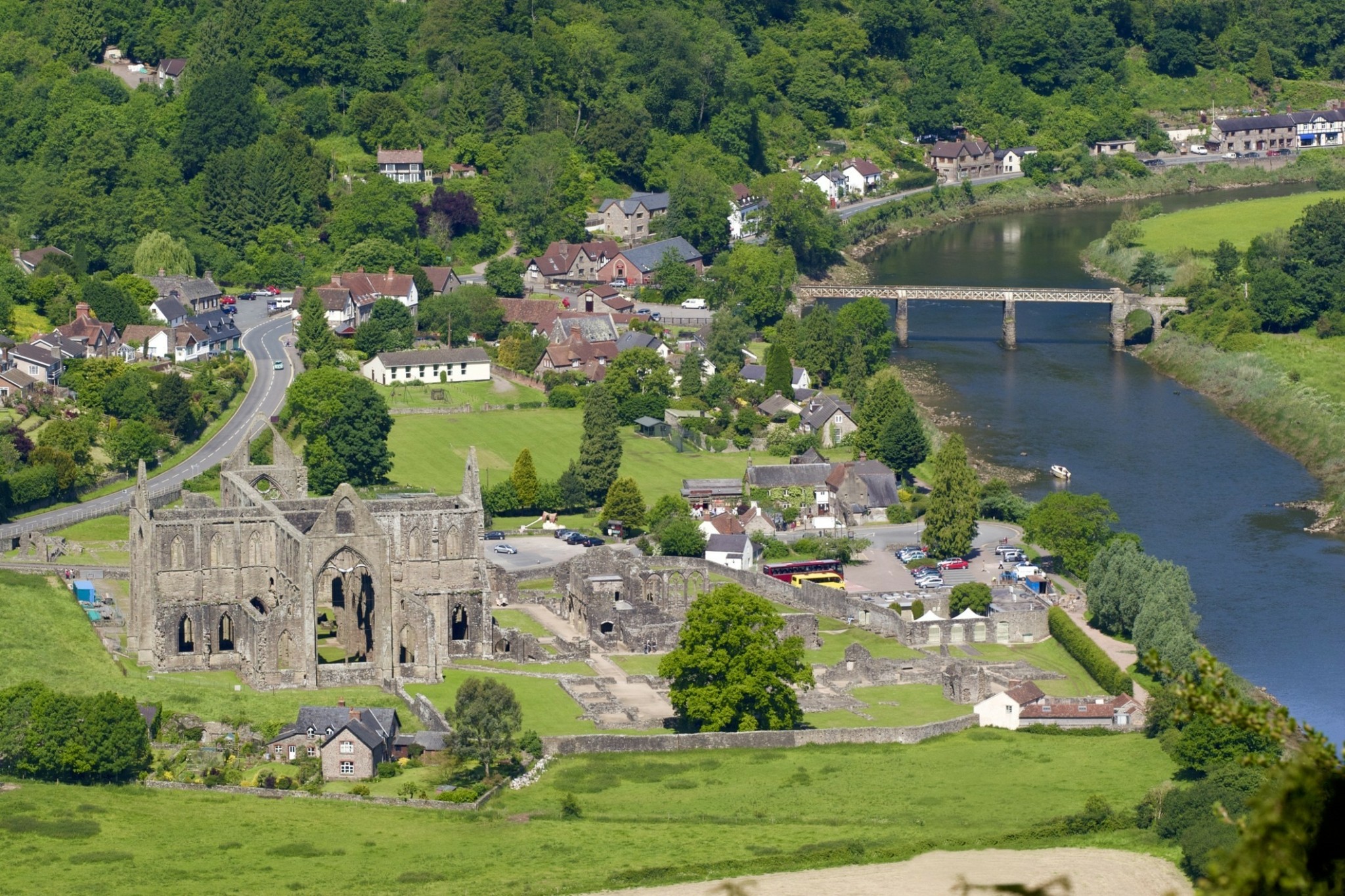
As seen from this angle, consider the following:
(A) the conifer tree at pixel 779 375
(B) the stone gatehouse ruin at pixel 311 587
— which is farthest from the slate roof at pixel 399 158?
(B) the stone gatehouse ruin at pixel 311 587

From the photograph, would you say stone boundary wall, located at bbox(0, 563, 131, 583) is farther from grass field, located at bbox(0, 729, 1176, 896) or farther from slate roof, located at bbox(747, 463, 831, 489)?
slate roof, located at bbox(747, 463, 831, 489)

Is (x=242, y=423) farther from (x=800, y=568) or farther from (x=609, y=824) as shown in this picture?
(x=609, y=824)

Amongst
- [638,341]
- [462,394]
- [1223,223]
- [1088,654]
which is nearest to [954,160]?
[1223,223]

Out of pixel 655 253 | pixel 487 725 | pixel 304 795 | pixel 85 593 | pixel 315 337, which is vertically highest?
pixel 655 253

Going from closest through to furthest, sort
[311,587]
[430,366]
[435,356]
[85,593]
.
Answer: [311,587], [85,593], [430,366], [435,356]

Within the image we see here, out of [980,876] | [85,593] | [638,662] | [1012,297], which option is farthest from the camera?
[1012,297]

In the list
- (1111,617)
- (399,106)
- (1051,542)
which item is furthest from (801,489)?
(399,106)

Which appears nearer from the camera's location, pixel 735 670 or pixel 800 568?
pixel 735 670

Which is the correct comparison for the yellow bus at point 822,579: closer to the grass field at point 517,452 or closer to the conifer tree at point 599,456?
the grass field at point 517,452

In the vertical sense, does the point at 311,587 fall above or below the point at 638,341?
below
